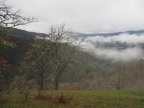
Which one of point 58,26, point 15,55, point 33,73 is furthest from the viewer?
point 15,55

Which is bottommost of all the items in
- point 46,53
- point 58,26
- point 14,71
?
point 14,71

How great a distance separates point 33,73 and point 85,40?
1934cm

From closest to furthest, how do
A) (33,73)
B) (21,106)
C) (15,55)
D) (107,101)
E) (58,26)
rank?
1. (21,106)
2. (107,101)
3. (58,26)
4. (33,73)
5. (15,55)

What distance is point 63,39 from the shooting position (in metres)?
52.0

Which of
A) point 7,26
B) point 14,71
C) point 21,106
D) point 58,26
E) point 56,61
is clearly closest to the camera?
point 21,106

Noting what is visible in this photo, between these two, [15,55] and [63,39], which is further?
[15,55]

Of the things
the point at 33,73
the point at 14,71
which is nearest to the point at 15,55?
the point at 14,71

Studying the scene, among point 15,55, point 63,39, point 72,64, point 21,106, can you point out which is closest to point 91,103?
point 21,106

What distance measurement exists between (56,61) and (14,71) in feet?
131

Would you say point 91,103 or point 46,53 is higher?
point 46,53

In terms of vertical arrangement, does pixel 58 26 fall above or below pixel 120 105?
above

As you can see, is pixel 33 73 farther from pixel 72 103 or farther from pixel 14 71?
pixel 72 103

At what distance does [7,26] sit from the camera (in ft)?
94.2

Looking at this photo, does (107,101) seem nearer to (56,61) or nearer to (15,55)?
(56,61)
